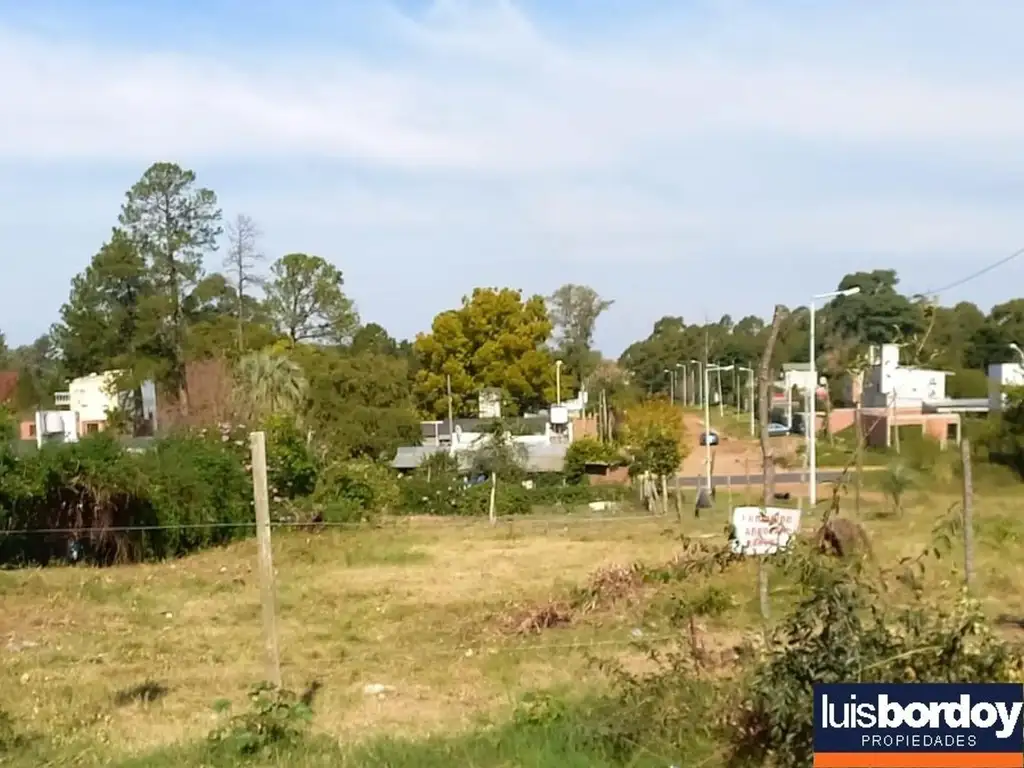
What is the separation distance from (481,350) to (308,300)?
8328 millimetres

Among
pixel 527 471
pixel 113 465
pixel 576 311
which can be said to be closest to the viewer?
pixel 113 465

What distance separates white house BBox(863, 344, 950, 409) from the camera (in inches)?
1836

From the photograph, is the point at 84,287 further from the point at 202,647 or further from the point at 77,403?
the point at 202,647

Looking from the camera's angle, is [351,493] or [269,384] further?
[269,384]

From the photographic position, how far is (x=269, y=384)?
3225 centimetres

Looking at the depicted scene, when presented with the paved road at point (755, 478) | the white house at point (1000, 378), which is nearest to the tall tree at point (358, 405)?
the paved road at point (755, 478)

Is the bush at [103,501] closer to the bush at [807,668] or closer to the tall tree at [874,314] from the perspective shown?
the bush at [807,668]

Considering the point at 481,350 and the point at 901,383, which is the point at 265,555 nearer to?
the point at 481,350

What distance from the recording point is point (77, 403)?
4491 centimetres

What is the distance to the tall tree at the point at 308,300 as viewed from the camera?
49.0m

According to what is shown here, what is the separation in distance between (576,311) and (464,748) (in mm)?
64826

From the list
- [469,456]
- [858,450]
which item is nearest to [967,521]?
[858,450]

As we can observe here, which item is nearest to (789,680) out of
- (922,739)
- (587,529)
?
(922,739)

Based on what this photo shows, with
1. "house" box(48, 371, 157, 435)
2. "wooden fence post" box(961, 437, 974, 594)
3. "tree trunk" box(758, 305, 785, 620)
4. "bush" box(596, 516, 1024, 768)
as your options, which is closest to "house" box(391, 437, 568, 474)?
"house" box(48, 371, 157, 435)
